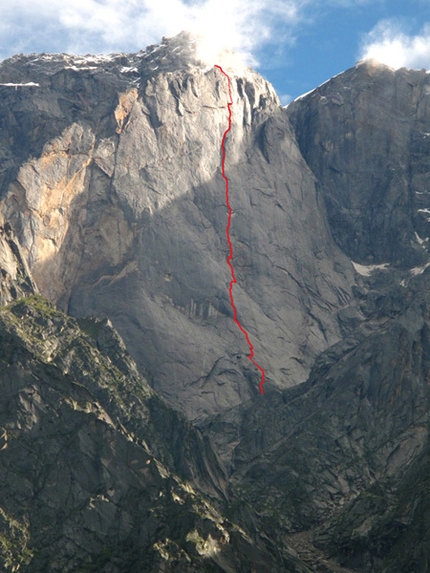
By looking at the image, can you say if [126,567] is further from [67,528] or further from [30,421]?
[30,421]

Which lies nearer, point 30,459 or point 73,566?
point 73,566

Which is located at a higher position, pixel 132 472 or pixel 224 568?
pixel 132 472

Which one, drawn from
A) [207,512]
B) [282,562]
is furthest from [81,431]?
[282,562]

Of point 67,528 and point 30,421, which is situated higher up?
point 30,421

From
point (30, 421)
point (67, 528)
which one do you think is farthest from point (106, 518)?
point (30, 421)

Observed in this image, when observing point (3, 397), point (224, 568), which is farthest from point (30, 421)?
point (224, 568)

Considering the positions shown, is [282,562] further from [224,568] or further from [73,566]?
[73,566]

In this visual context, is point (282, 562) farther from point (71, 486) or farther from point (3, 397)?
point (3, 397)

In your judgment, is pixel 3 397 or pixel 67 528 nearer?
pixel 67 528
